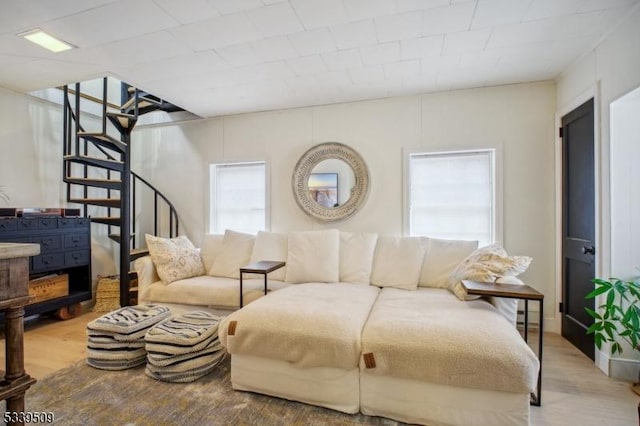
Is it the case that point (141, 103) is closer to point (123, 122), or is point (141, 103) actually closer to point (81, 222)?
point (123, 122)

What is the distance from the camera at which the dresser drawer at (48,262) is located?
2971 millimetres

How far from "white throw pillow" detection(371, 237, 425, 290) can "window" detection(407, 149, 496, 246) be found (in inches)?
17.0

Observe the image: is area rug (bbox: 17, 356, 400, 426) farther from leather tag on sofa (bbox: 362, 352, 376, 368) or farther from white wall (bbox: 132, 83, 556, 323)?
white wall (bbox: 132, 83, 556, 323)

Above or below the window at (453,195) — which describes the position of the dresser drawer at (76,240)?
below

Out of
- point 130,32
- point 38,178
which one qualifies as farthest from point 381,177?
point 38,178

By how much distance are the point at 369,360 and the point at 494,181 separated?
8.05ft

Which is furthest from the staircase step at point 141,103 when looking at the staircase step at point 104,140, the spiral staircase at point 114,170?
the staircase step at point 104,140

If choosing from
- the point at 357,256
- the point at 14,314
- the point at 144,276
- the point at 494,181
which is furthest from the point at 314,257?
the point at 14,314

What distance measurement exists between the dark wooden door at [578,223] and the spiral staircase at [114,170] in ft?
14.5

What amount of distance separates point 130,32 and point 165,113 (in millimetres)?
2346

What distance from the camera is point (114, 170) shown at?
3574mm

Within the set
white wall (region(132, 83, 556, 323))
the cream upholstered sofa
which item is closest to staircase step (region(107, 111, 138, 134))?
white wall (region(132, 83, 556, 323))

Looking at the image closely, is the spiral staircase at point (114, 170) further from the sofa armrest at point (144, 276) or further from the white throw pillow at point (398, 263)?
the white throw pillow at point (398, 263)

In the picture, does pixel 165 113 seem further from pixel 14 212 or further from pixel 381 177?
pixel 381 177
